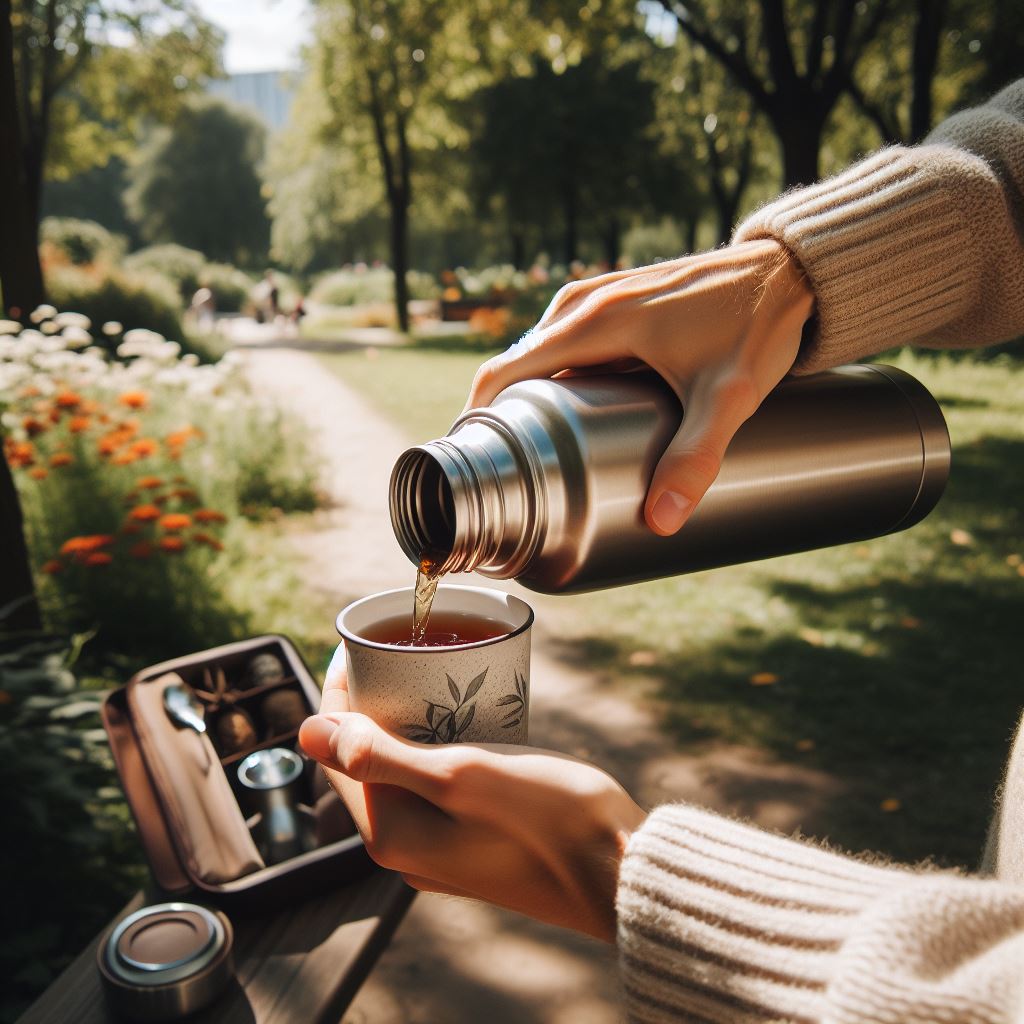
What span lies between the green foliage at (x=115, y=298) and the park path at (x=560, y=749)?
30.8 feet

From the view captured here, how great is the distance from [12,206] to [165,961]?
522cm

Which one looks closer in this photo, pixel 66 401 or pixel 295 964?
pixel 295 964

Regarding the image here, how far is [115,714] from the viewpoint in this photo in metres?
2.25

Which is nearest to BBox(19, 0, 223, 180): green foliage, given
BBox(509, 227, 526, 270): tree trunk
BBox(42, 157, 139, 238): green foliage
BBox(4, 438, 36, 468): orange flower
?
BBox(4, 438, 36, 468): orange flower

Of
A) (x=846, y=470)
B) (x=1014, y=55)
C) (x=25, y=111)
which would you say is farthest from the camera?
(x=1014, y=55)

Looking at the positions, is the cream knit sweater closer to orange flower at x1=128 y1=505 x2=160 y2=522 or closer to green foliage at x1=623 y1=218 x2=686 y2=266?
orange flower at x1=128 y1=505 x2=160 y2=522

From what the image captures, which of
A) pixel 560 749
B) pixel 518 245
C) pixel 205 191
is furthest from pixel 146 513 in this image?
pixel 205 191

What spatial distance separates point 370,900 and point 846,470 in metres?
1.26

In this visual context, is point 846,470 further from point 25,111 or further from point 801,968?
point 25,111

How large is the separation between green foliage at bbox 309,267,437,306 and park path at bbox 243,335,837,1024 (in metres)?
29.3

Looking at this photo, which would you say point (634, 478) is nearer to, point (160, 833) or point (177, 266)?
point (160, 833)

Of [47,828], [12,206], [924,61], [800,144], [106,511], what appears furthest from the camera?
[924,61]

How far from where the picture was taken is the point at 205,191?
60.9 m

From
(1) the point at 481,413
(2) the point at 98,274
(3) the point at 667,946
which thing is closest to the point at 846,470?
(1) the point at 481,413
